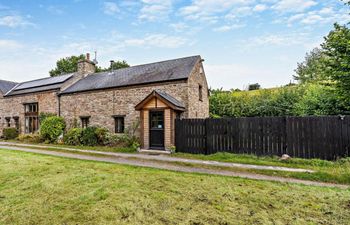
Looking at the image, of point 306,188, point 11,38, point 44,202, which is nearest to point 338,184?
point 306,188

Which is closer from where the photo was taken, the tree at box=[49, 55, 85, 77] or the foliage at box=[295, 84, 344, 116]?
the foliage at box=[295, 84, 344, 116]

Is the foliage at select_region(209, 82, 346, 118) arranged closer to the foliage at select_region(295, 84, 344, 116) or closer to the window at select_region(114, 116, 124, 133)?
the foliage at select_region(295, 84, 344, 116)

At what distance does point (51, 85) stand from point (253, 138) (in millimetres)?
20786

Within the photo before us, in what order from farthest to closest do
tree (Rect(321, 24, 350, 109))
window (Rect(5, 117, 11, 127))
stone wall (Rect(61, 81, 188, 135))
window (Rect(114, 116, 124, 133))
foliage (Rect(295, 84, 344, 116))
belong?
window (Rect(5, 117, 11, 127)), window (Rect(114, 116, 124, 133)), stone wall (Rect(61, 81, 188, 135)), foliage (Rect(295, 84, 344, 116)), tree (Rect(321, 24, 350, 109))

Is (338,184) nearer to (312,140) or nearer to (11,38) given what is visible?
(312,140)

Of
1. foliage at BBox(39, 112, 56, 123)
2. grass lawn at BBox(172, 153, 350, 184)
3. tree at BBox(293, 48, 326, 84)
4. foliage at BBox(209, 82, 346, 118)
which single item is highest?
tree at BBox(293, 48, 326, 84)

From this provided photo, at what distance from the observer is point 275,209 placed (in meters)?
3.80

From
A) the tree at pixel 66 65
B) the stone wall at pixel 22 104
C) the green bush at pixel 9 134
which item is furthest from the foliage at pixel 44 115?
the tree at pixel 66 65

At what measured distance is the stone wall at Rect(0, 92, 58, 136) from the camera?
1909 cm

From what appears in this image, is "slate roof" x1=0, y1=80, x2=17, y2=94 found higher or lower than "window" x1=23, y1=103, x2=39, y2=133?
higher

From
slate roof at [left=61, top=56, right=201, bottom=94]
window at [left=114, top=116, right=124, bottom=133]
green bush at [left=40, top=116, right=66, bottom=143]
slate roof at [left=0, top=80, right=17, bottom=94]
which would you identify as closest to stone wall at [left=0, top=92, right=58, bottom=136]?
slate roof at [left=0, top=80, right=17, bottom=94]

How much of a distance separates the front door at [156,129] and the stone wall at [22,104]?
12.2 m

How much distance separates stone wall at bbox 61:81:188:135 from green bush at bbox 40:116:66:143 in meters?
0.85

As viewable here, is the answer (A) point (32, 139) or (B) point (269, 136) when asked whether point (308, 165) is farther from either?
(A) point (32, 139)
